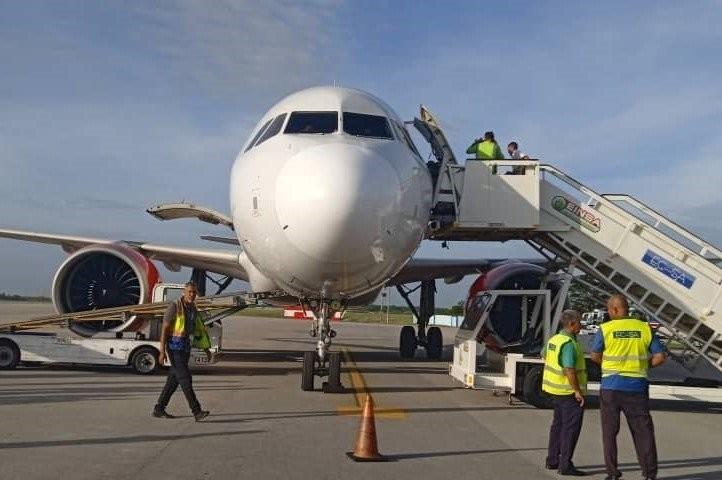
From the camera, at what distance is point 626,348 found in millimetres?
6211

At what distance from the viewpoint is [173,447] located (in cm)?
654

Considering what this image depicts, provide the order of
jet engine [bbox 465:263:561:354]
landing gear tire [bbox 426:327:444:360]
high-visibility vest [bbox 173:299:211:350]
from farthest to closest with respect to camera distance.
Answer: landing gear tire [bbox 426:327:444:360]
jet engine [bbox 465:263:561:354]
high-visibility vest [bbox 173:299:211:350]

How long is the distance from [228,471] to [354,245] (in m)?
3.47

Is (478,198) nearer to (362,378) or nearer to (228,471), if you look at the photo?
(362,378)

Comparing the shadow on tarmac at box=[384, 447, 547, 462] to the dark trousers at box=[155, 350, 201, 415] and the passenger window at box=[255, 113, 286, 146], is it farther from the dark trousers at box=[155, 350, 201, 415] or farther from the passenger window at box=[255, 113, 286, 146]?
the passenger window at box=[255, 113, 286, 146]

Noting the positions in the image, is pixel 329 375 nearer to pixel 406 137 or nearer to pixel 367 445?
pixel 406 137

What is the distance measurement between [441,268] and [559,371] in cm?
1116

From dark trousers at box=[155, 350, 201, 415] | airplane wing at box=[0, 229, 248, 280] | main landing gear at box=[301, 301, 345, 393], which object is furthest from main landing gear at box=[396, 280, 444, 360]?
dark trousers at box=[155, 350, 201, 415]

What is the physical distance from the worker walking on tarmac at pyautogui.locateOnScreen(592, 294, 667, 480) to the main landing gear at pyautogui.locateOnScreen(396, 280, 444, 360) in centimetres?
1348

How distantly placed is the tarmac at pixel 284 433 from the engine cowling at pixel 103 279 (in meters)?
2.13

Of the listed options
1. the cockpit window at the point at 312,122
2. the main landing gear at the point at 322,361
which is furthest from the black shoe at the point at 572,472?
the cockpit window at the point at 312,122

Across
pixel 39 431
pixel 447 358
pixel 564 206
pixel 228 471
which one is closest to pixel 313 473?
pixel 228 471

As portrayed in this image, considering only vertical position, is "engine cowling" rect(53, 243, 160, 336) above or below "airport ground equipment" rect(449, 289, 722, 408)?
above

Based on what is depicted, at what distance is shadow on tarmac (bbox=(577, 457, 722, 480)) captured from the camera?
20.4 feet
